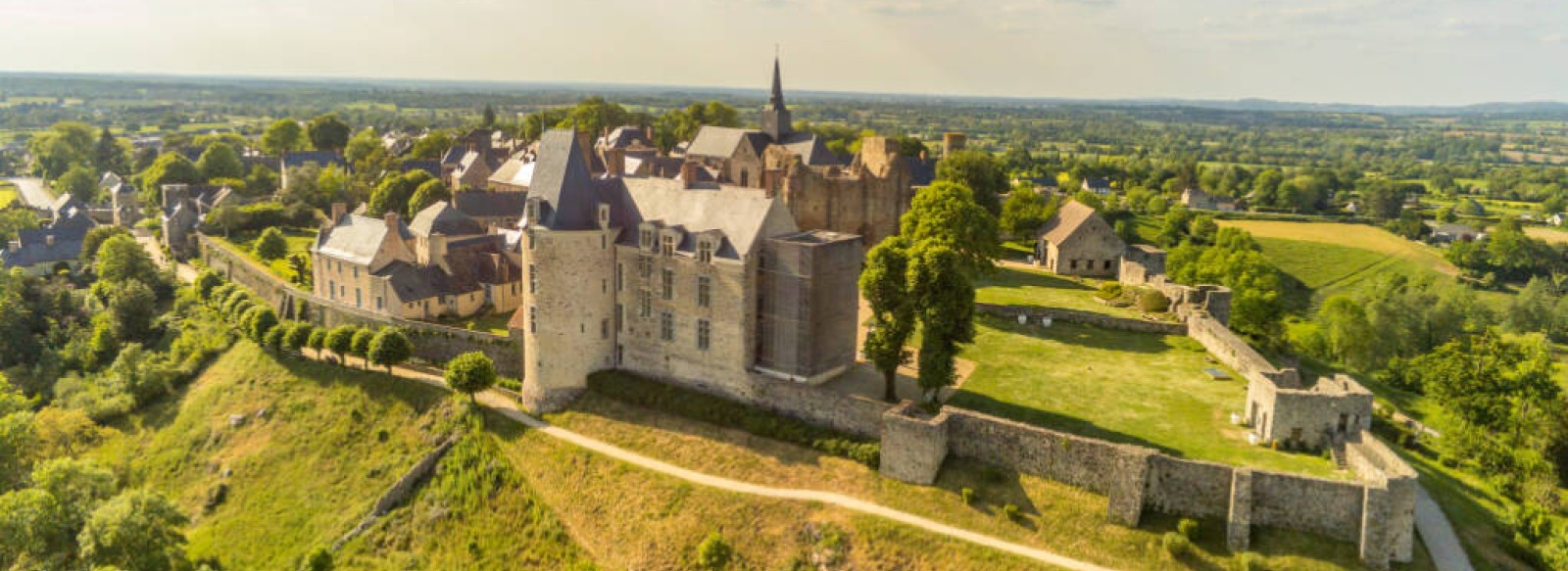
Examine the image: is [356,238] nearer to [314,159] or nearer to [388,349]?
[388,349]

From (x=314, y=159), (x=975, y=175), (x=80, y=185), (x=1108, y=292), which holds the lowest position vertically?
(x=1108, y=292)

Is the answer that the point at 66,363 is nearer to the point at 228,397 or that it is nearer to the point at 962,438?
the point at 228,397

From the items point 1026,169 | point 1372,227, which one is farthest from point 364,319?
point 1026,169

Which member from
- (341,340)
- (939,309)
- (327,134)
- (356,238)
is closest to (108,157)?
(327,134)

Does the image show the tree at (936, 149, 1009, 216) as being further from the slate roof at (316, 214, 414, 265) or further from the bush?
the slate roof at (316, 214, 414, 265)

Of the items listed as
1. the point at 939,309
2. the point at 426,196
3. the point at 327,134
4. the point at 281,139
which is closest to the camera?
the point at 939,309

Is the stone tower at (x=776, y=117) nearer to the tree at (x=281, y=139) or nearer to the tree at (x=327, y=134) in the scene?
the tree at (x=327, y=134)

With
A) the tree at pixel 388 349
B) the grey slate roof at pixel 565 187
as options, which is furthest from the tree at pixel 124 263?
the grey slate roof at pixel 565 187
